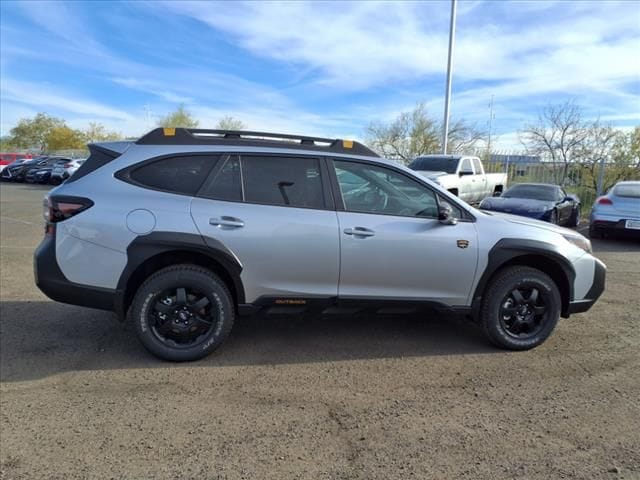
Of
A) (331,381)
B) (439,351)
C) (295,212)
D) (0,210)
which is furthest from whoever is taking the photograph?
(0,210)

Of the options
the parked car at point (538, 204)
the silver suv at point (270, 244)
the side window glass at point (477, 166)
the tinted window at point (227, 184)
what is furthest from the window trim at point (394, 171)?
the side window glass at point (477, 166)

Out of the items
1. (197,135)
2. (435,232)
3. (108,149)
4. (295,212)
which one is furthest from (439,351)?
(108,149)

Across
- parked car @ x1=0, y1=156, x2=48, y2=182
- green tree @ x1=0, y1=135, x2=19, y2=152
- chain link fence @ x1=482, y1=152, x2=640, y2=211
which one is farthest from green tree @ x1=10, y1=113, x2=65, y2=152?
chain link fence @ x1=482, y1=152, x2=640, y2=211

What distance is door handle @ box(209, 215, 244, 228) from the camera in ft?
11.9

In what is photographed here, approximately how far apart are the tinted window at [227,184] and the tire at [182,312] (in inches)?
24.3

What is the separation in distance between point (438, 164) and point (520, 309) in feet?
35.2

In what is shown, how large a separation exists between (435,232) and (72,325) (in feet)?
11.8

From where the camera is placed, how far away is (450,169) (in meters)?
13.9

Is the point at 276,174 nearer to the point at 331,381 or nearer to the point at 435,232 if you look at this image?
the point at 435,232

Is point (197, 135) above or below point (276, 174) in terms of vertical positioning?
above

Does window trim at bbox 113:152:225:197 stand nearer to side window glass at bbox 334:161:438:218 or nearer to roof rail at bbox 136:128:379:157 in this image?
roof rail at bbox 136:128:379:157

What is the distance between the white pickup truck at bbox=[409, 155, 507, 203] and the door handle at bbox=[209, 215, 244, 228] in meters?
10.3

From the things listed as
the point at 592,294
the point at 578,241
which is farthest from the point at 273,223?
the point at 592,294

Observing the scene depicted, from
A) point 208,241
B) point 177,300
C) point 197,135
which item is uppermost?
point 197,135
